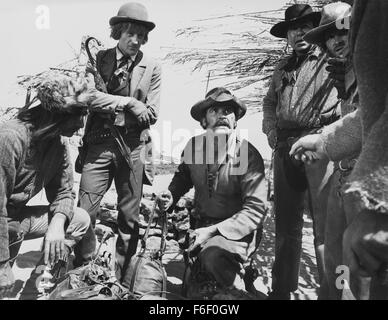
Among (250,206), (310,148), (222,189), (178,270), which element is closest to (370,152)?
(310,148)

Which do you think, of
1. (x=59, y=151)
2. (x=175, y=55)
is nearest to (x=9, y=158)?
(x=59, y=151)

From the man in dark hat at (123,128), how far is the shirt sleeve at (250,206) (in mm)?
726

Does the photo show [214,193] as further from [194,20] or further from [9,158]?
[194,20]

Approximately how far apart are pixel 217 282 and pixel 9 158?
1.32 m

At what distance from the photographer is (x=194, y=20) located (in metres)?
3.56

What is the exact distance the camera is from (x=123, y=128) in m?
3.02

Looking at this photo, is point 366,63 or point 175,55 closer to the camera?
point 366,63

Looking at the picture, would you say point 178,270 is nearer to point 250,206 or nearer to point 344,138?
point 250,206

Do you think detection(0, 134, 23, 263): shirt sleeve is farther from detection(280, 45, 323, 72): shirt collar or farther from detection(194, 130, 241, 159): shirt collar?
detection(280, 45, 323, 72): shirt collar

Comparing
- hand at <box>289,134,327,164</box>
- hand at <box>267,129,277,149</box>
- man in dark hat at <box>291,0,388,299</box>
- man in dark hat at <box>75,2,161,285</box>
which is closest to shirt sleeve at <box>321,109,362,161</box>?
hand at <box>289,134,327,164</box>

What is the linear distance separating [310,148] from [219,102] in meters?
1.25

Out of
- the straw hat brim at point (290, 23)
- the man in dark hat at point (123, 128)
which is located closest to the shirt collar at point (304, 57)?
the straw hat brim at point (290, 23)

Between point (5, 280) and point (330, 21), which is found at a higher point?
point (330, 21)

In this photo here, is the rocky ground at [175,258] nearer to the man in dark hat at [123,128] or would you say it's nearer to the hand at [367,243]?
the man in dark hat at [123,128]
